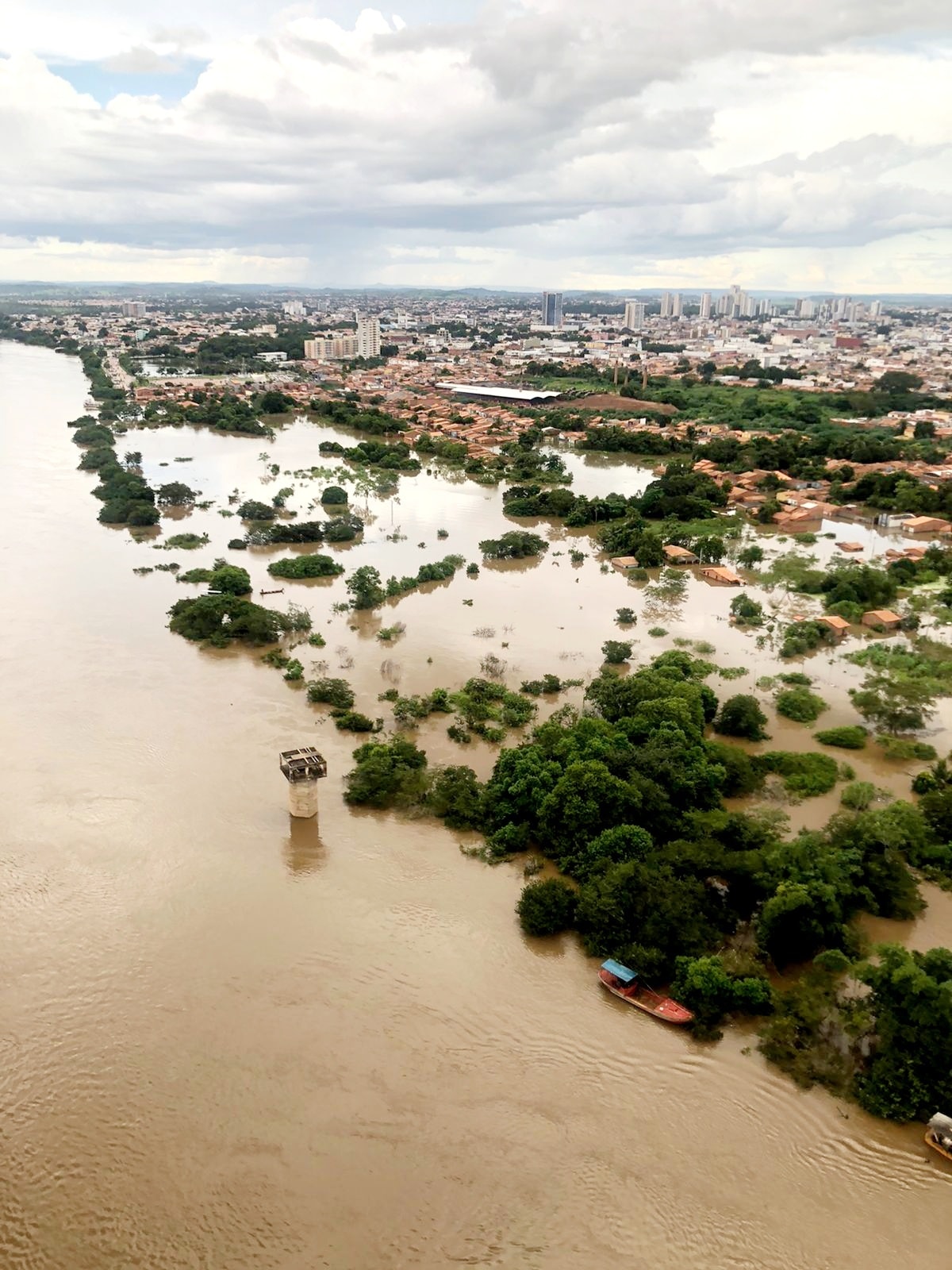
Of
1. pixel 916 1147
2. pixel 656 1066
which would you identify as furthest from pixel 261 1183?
pixel 916 1147

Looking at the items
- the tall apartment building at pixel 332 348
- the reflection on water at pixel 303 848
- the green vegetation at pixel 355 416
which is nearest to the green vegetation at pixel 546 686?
the reflection on water at pixel 303 848

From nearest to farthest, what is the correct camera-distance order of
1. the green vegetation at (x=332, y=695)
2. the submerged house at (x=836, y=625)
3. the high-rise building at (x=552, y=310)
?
1. the green vegetation at (x=332, y=695)
2. the submerged house at (x=836, y=625)
3. the high-rise building at (x=552, y=310)

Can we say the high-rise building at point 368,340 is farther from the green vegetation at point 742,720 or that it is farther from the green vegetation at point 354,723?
the green vegetation at point 742,720

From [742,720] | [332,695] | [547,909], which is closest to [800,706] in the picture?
[742,720]

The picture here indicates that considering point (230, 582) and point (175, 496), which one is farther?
point (175, 496)

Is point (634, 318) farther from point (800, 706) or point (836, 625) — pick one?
point (800, 706)
